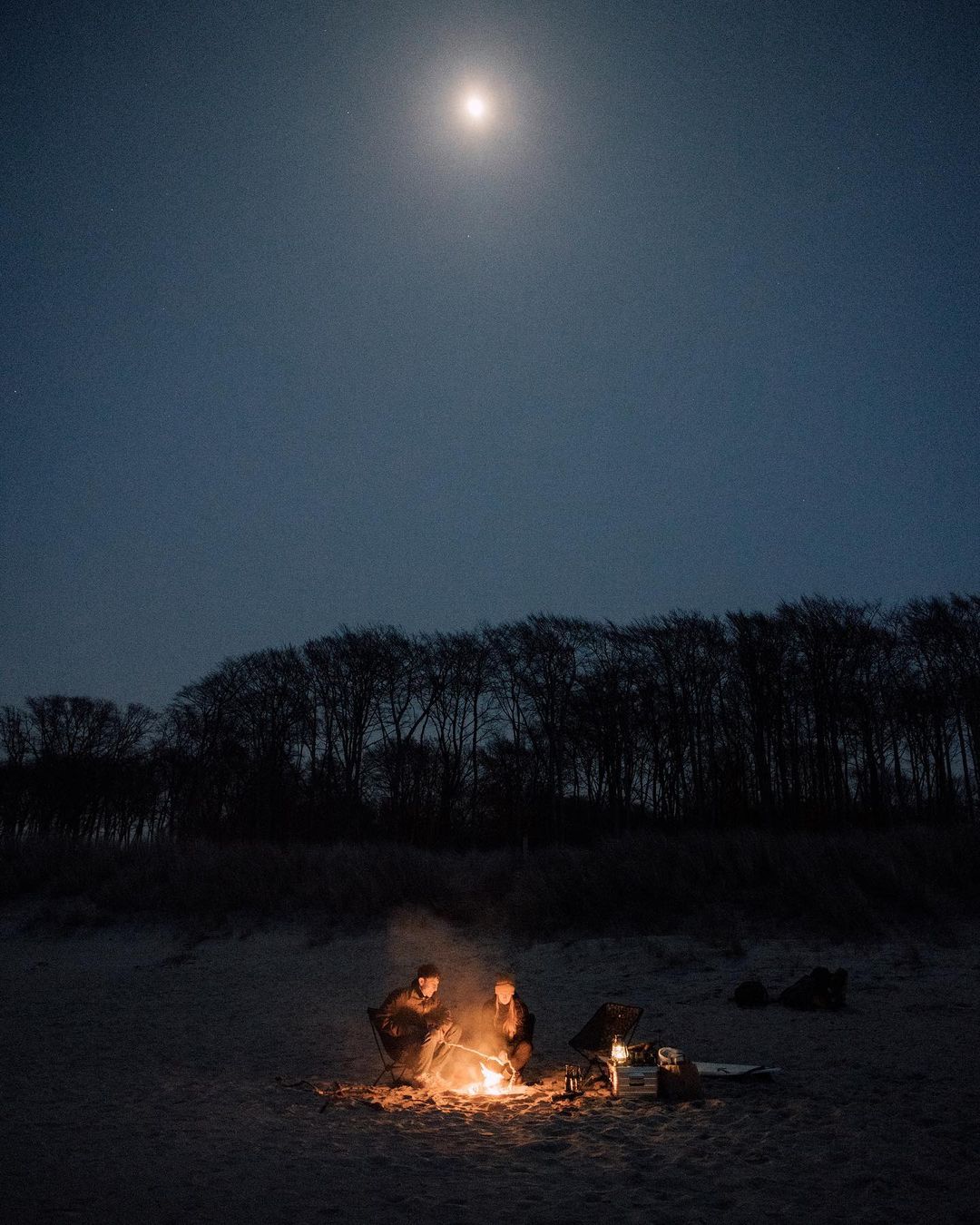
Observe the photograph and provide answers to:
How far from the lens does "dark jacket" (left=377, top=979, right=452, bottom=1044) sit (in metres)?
7.56

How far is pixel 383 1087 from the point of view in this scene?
7281 millimetres

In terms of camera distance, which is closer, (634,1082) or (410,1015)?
(634,1082)

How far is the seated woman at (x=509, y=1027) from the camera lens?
24.5 feet

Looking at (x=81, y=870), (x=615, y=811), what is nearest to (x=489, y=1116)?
(x=81, y=870)

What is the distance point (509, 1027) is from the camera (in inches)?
297

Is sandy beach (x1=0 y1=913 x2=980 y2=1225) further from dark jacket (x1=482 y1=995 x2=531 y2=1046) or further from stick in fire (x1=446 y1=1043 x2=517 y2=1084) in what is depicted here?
dark jacket (x1=482 y1=995 x2=531 y2=1046)

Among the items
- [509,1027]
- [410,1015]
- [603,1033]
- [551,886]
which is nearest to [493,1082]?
[509,1027]

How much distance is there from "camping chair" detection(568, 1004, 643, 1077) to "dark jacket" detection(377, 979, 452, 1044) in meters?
1.26

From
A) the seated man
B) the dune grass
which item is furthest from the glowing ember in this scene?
the dune grass

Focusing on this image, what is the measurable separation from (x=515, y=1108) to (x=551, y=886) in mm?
8813

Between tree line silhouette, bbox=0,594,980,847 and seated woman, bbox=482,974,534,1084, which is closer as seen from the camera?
seated woman, bbox=482,974,534,1084

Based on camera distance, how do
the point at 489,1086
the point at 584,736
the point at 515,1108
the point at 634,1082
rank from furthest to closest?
1. the point at 584,736
2. the point at 489,1086
3. the point at 634,1082
4. the point at 515,1108

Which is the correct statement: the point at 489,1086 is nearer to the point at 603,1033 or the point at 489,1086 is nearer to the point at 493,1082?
the point at 493,1082

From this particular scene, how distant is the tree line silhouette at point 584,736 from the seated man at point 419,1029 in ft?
60.9
